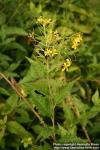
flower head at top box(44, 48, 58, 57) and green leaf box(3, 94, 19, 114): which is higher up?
flower head at top box(44, 48, 58, 57)

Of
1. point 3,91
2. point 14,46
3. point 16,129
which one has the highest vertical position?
point 14,46

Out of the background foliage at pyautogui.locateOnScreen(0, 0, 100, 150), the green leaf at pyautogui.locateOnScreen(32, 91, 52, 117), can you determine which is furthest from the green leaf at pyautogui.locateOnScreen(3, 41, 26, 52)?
the green leaf at pyautogui.locateOnScreen(32, 91, 52, 117)

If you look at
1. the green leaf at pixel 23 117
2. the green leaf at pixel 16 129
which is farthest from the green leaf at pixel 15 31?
the green leaf at pixel 16 129

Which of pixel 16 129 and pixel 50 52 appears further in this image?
pixel 16 129

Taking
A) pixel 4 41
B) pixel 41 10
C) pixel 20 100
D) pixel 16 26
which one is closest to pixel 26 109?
pixel 20 100

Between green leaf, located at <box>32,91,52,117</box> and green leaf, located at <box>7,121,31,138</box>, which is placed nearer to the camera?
green leaf, located at <box>32,91,52,117</box>

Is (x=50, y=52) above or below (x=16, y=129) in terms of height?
above

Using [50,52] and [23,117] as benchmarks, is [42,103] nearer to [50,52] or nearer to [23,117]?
[50,52]

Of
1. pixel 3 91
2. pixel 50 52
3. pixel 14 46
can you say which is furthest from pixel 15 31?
pixel 50 52

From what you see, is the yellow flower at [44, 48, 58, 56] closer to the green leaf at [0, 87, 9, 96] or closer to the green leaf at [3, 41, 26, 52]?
the green leaf at [0, 87, 9, 96]
